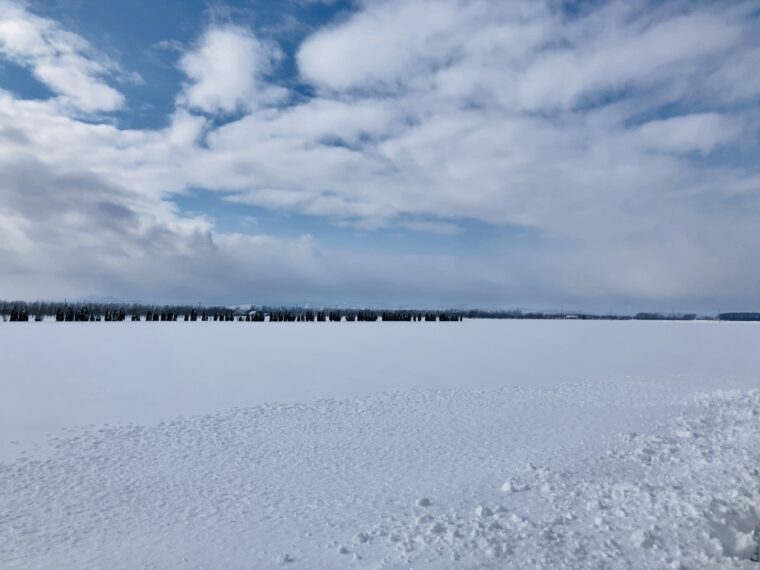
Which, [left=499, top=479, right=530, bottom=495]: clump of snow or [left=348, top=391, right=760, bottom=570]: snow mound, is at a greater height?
[left=499, top=479, right=530, bottom=495]: clump of snow

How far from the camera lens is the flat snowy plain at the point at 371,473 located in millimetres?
6426

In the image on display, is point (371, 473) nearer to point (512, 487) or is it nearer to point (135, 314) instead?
point (512, 487)

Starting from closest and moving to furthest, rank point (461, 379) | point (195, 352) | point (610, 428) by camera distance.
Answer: point (610, 428) < point (461, 379) < point (195, 352)

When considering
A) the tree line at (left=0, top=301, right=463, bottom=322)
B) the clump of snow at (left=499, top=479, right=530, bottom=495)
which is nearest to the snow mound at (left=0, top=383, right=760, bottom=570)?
the clump of snow at (left=499, top=479, right=530, bottom=495)

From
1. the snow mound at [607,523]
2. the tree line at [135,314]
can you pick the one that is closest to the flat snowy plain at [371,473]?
the snow mound at [607,523]

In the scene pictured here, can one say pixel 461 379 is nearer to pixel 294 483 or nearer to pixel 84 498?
pixel 294 483

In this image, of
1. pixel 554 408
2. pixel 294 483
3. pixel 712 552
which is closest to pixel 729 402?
pixel 554 408

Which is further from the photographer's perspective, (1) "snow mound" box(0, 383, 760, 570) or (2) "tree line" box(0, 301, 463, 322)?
(2) "tree line" box(0, 301, 463, 322)

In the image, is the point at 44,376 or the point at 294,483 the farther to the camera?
the point at 44,376

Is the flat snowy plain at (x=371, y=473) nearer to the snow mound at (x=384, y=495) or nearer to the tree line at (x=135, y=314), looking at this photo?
the snow mound at (x=384, y=495)

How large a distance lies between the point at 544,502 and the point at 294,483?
4.03 meters

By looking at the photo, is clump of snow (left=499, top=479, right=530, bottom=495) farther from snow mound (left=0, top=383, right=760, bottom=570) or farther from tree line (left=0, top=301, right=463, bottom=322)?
tree line (left=0, top=301, right=463, bottom=322)

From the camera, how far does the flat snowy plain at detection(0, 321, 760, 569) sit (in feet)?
21.1

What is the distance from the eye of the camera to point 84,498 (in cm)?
788
